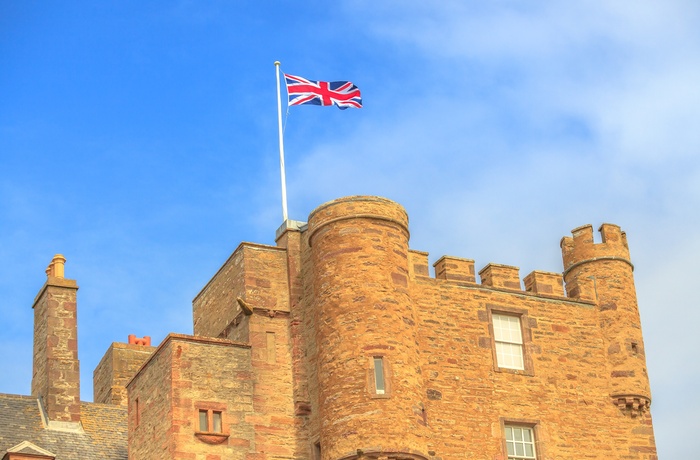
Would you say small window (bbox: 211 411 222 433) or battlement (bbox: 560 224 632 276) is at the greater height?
battlement (bbox: 560 224 632 276)

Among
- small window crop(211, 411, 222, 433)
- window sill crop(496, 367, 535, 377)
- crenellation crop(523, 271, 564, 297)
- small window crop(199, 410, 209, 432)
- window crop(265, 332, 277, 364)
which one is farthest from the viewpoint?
crenellation crop(523, 271, 564, 297)

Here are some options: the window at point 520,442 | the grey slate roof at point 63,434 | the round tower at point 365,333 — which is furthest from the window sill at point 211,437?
the window at point 520,442

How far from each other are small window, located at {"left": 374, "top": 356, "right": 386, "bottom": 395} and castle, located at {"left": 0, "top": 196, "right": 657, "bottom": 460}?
0.13 ft

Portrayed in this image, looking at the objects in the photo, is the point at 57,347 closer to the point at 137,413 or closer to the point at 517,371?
the point at 137,413

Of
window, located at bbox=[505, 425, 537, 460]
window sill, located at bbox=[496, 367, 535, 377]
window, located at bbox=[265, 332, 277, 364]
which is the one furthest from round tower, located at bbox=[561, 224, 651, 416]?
window, located at bbox=[265, 332, 277, 364]

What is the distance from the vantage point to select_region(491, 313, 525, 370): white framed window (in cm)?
3669

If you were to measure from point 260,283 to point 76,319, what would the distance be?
7.26 metres

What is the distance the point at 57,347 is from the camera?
→ 39.6 metres

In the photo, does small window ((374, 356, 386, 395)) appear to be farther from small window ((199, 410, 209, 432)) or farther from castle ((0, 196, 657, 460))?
small window ((199, 410, 209, 432))

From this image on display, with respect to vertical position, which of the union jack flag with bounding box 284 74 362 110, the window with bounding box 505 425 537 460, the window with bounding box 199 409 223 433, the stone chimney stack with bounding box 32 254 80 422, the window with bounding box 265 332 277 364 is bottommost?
the window with bounding box 505 425 537 460

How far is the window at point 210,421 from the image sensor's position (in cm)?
3334

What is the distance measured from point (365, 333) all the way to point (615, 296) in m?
8.70

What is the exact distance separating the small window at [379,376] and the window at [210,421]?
3.99m

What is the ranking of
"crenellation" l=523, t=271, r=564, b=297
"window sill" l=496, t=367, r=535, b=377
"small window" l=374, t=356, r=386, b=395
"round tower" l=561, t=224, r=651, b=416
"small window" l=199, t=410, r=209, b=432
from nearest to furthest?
"small window" l=374, t=356, r=386, b=395, "small window" l=199, t=410, r=209, b=432, "window sill" l=496, t=367, r=535, b=377, "round tower" l=561, t=224, r=651, b=416, "crenellation" l=523, t=271, r=564, b=297
